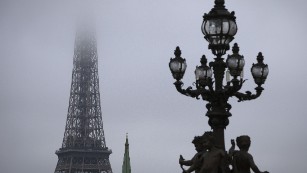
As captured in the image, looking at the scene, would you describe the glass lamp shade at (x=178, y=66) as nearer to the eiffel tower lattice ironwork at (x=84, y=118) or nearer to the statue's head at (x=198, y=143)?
the statue's head at (x=198, y=143)

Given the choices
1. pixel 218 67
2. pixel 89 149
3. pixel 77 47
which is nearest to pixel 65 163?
pixel 89 149

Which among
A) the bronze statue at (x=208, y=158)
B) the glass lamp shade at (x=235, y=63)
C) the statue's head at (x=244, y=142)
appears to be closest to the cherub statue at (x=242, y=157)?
the statue's head at (x=244, y=142)

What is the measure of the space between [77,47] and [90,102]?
38.6 feet

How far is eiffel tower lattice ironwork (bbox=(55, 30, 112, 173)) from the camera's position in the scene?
585 feet

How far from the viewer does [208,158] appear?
22.0m

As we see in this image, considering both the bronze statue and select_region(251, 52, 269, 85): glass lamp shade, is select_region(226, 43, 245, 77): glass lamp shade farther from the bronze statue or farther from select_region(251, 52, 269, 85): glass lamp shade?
the bronze statue

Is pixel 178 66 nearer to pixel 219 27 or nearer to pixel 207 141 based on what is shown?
pixel 219 27

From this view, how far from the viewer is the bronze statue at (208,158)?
863 inches

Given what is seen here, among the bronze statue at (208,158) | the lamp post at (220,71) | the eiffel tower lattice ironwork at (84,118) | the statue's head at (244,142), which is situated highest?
the eiffel tower lattice ironwork at (84,118)

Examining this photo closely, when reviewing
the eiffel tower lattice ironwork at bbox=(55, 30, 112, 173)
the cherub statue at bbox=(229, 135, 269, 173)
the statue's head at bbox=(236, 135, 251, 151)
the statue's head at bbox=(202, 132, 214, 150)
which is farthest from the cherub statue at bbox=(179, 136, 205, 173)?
the eiffel tower lattice ironwork at bbox=(55, 30, 112, 173)

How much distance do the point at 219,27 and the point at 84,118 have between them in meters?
165

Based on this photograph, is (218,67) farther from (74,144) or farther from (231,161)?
(74,144)

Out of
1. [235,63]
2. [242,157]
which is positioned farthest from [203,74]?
[242,157]

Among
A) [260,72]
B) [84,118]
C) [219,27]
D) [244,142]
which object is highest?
[84,118]
